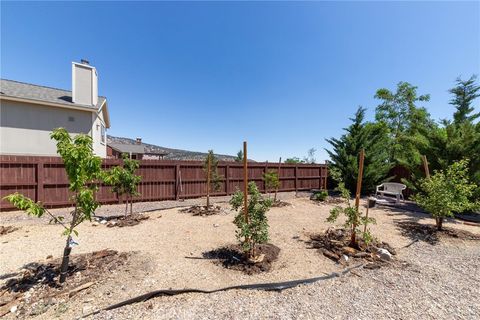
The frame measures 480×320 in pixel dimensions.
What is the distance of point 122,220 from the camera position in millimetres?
5801

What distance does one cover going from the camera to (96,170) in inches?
111

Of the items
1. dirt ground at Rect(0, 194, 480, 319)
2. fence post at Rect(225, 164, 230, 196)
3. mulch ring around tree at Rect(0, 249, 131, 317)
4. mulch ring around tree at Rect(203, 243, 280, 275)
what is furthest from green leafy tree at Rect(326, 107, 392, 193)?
mulch ring around tree at Rect(0, 249, 131, 317)

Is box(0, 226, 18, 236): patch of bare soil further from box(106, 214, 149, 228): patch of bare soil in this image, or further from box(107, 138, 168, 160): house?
box(107, 138, 168, 160): house

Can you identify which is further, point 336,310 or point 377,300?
point 377,300

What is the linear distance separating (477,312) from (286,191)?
9.97 m

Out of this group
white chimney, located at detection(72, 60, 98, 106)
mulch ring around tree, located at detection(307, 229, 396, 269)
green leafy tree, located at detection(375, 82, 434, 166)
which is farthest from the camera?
green leafy tree, located at detection(375, 82, 434, 166)

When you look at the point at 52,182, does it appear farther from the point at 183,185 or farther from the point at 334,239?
the point at 334,239

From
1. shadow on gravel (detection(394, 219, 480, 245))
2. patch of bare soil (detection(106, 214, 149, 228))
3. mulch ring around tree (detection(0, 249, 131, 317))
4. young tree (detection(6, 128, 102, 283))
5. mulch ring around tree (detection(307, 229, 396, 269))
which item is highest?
young tree (detection(6, 128, 102, 283))

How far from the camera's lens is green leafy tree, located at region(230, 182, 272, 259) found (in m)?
3.35

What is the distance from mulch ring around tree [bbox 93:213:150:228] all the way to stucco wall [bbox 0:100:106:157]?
724 centimetres

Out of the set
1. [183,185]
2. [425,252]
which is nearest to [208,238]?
[425,252]

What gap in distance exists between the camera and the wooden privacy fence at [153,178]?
6.70 metres

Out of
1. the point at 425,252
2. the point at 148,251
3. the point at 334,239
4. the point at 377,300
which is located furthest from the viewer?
the point at 334,239

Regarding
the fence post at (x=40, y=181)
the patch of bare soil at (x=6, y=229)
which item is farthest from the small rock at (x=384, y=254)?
the fence post at (x=40, y=181)
